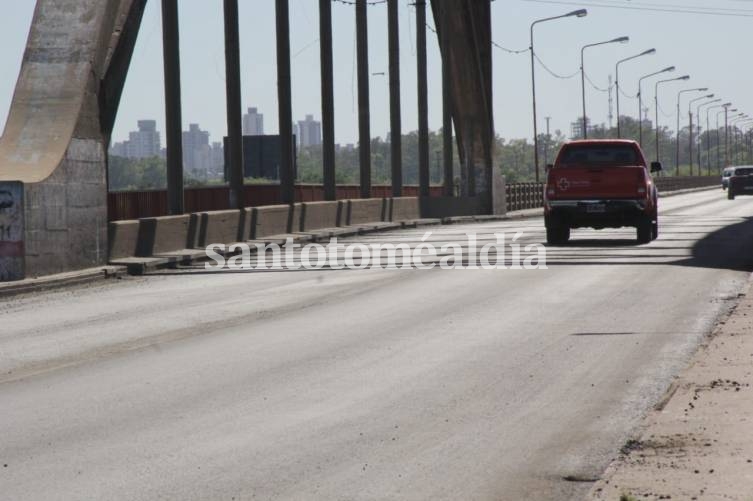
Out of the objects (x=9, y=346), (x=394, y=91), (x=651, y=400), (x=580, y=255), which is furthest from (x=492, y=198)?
(x=651, y=400)

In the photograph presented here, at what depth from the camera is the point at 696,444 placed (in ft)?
25.7

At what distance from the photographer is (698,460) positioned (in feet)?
24.3

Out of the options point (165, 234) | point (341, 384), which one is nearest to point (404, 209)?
point (165, 234)

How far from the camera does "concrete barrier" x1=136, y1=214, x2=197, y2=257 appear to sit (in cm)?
2709

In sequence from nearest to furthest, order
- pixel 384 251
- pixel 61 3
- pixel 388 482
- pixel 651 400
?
pixel 388 482 < pixel 651 400 < pixel 61 3 < pixel 384 251

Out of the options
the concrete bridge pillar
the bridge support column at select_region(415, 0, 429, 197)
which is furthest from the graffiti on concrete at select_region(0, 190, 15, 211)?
the bridge support column at select_region(415, 0, 429, 197)

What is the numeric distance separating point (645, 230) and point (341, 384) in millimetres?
19726

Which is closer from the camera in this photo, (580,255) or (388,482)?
(388,482)

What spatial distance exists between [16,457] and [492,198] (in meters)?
48.2

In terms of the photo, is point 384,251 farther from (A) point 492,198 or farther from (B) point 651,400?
(A) point 492,198

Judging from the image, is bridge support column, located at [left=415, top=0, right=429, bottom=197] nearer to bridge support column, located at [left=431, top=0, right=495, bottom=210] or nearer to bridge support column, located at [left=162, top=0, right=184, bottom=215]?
bridge support column, located at [left=431, top=0, right=495, bottom=210]

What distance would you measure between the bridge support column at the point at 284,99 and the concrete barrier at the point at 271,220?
2642 mm

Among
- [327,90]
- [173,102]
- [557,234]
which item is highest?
[327,90]

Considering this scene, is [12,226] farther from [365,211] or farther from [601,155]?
[365,211]
